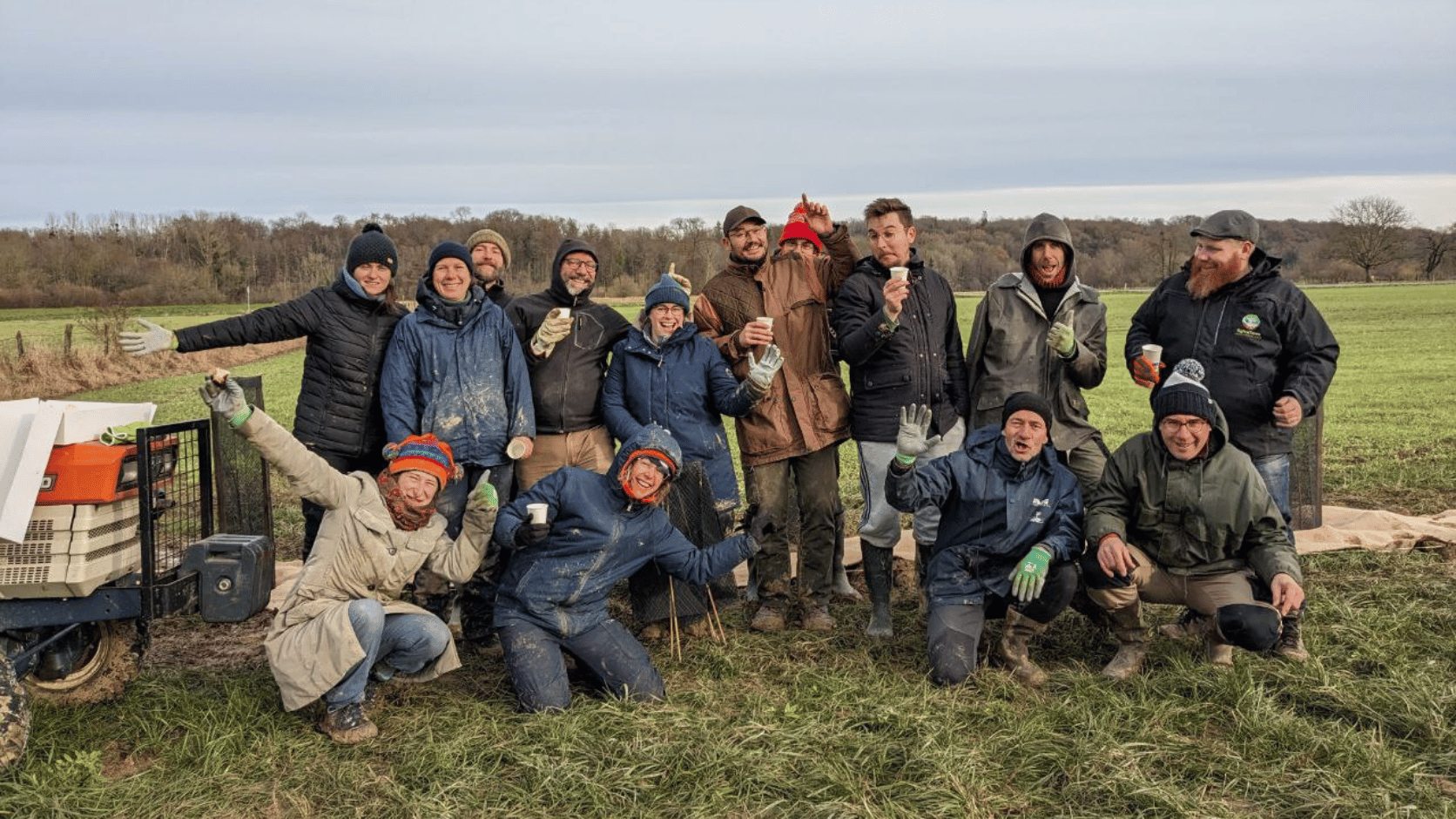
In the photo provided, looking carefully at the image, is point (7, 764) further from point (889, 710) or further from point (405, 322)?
point (889, 710)

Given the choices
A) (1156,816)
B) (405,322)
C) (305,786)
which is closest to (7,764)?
(305,786)

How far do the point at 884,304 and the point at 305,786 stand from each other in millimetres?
3601

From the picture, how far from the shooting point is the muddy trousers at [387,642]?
473 cm

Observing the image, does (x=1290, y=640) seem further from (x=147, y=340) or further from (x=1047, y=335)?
(x=147, y=340)

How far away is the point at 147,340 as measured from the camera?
520 centimetres

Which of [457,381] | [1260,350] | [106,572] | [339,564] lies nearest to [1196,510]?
[1260,350]

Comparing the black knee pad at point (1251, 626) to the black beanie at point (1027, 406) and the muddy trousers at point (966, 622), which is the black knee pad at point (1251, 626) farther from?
the black beanie at point (1027, 406)

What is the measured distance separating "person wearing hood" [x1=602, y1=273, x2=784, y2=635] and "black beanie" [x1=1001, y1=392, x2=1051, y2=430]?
4.27ft

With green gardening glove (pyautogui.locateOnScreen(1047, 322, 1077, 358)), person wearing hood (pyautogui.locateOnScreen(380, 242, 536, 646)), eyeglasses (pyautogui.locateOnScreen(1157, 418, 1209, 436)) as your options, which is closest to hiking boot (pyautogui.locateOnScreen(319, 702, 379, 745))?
person wearing hood (pyautogui.locateOnScreen(380, 242, 536, 646))

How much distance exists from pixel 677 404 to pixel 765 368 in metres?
0.60

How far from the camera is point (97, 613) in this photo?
190 inches

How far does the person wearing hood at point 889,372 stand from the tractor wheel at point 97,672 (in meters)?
3.83

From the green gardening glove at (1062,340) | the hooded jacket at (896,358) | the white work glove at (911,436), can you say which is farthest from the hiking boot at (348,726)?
the green gardening glove at (1062,340)

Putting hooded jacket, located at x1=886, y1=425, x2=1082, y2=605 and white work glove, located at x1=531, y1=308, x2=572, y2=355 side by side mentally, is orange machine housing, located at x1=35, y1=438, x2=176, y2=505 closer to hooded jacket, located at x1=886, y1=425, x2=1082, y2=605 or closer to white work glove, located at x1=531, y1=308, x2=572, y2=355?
white work glove, located at x1=531, y1=308, x2=572, y2=355
